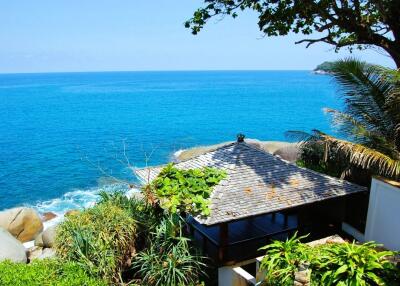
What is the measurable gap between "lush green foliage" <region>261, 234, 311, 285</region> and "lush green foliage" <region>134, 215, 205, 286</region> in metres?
2.95

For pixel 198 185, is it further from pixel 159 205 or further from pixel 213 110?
pixel 213 110

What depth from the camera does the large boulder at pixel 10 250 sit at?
47.6 feet

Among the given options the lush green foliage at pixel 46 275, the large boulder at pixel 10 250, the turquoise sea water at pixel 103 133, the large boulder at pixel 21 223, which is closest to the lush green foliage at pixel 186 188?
the turquoise sea water at pixel 103 133

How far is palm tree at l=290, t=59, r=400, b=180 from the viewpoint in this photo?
10305 mm

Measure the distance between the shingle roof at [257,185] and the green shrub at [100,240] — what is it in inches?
70.4

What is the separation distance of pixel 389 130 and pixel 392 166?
5.27 feet

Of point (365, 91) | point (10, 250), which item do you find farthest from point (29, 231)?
point (365, 91)

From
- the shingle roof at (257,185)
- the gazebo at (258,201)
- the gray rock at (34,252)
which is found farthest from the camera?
the gray rock at (34,252)

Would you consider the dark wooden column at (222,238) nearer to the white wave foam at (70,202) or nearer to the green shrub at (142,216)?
the green shrub at (142,216)

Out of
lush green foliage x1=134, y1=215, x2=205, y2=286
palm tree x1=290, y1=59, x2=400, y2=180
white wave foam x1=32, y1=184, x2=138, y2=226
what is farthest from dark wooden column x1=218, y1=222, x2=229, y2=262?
white wave foam x1=32, y1=184, x2=138, y2=226

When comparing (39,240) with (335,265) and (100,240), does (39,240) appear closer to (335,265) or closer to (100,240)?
(100,240)

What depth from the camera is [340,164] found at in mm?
13836

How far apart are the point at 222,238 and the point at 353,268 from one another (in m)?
4.68

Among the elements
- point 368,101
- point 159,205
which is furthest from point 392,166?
point 159,205
